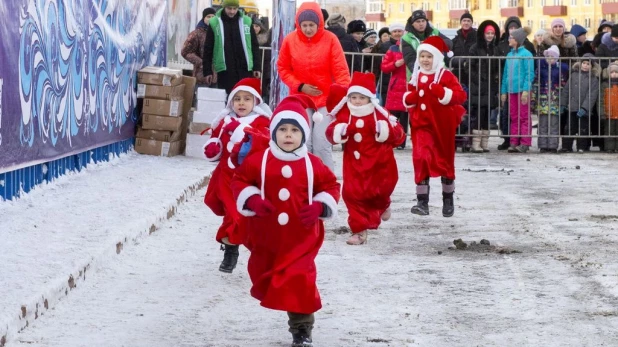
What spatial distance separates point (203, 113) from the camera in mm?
16328

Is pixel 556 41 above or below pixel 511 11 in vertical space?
below

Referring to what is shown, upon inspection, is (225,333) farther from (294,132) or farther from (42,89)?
(42,89)

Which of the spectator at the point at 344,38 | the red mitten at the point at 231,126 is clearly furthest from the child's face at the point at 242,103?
the spectator at the point at 344,38

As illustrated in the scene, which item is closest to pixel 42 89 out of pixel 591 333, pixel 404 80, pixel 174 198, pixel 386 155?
pixel 174 198

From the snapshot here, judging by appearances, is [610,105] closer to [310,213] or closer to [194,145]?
[194,145]

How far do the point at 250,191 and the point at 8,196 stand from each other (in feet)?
14.1

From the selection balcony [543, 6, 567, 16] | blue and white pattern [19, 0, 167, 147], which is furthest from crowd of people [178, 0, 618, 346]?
balcony [543, 6, 567, 16]

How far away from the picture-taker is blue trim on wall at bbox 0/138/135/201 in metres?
10.4

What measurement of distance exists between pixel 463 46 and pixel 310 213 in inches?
586

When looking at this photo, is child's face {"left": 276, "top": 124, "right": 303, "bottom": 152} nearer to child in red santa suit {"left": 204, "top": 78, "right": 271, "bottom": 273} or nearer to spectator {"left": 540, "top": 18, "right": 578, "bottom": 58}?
child in red santa suit {"left": 204, "top": 78, "right": 271, "bottom": 273}

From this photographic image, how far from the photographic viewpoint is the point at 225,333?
681 centimetres

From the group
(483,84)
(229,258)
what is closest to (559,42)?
(483,84)

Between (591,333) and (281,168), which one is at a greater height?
(281,168)

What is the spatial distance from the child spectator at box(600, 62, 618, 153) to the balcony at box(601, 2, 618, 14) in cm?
6404
